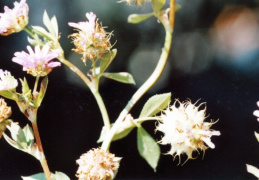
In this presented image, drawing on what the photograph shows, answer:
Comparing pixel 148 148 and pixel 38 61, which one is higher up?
pixel 38 61

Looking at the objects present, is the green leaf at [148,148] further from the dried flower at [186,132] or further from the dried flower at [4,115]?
the dried flower at [4,115]

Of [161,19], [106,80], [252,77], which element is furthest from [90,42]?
[252,77]

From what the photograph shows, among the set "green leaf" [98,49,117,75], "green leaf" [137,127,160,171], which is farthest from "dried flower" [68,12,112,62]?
"green leaf" [137,127,160,171]

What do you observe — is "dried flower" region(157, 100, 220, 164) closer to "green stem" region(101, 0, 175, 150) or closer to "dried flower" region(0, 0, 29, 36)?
"green stem" region(101, 0, 175, 150)

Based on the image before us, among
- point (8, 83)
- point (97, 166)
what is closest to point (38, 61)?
point (8, 83)

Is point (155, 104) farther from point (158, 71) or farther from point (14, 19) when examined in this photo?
point (14, 19)
